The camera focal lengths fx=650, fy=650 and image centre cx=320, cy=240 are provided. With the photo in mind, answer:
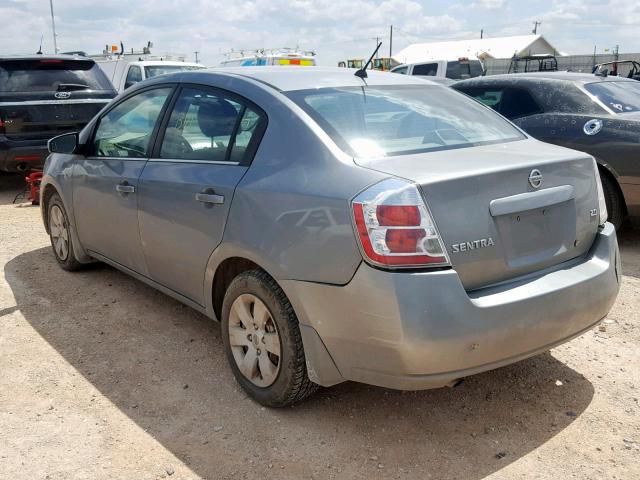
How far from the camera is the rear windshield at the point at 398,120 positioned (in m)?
3.04

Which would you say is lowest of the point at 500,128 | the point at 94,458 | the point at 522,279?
the point at 94,458

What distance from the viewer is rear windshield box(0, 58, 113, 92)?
803 cm

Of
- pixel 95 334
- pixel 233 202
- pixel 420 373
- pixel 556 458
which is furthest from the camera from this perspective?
pixel 95 334

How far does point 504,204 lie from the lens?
275 cm

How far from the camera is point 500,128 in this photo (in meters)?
3.59

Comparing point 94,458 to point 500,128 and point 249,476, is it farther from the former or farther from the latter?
point 500,128

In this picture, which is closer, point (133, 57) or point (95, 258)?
point (95, 258)

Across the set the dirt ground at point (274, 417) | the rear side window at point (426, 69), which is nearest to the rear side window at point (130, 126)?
the dirt ground at point (274, 417)

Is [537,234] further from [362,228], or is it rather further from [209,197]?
[209,197]

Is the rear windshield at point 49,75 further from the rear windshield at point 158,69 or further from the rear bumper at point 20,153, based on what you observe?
the rear windshield at point 158,69

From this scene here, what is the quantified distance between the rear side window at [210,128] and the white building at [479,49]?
1054 inches

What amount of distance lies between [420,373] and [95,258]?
10.2 feet

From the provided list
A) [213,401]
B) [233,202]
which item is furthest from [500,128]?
[213,401]

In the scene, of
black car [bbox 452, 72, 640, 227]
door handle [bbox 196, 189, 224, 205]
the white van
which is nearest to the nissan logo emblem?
door handle [bbox 196, 189, 224, 205]
